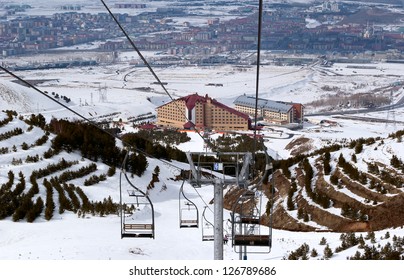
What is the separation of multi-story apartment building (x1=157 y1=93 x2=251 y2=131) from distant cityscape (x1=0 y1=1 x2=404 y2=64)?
35999 millimetres

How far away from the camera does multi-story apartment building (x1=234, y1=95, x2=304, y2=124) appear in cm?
4031

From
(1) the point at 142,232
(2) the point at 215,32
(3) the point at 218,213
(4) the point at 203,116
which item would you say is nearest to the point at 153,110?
(4) the point at 203,116

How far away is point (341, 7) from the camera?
134125 millimetres

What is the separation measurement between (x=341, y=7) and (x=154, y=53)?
2343 inches

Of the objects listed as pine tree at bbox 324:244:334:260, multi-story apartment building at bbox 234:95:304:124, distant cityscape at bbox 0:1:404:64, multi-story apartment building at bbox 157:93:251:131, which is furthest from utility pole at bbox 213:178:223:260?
distant cityscape at bbox 0:1:404:64

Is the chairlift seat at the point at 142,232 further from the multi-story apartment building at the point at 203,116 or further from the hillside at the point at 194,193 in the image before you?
the multi-story apartment building at the point at 203,116

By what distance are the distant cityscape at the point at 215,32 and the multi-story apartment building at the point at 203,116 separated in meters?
36.0

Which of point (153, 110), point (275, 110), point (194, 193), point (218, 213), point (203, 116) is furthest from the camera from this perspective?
point (153, 110)

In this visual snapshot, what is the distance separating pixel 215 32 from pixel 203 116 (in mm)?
65992

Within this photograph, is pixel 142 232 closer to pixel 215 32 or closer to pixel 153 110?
pixel 153 110

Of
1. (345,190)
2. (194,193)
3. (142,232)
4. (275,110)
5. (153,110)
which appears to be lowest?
(153,110)

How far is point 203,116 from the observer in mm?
40125

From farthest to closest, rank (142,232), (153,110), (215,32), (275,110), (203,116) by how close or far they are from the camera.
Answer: (215,32) < (153,110) < (275,110) < (203,116) < (142,232)

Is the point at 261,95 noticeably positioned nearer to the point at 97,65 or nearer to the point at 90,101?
the point at 90,101
